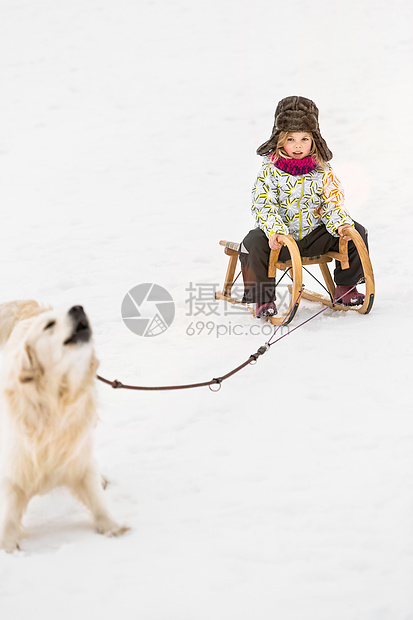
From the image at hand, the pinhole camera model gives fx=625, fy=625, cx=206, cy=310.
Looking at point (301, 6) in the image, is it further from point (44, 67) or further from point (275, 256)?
point (275, 256)

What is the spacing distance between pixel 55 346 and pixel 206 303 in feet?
8.81

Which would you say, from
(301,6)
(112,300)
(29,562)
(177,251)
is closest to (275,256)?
(112,300)

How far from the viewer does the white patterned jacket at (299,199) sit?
13.0 ft

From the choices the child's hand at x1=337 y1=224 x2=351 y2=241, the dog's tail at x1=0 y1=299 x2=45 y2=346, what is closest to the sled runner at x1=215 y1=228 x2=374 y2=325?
the child's hand at x1=337 y1=224 x2=351 y2=241

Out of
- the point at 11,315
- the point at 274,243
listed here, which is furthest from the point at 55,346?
the point at 274,243

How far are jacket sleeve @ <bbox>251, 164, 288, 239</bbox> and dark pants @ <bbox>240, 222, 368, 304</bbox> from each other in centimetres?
9

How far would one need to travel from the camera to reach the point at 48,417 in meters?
2.10

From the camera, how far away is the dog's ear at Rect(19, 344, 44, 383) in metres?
2.01

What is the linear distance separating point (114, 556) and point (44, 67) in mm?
9364

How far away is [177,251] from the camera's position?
19.4 ft

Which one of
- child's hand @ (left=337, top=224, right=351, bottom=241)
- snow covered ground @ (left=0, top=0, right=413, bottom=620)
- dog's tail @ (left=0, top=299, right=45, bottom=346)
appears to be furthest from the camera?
child's hand @ (left=337, top=224, right=351, bottom=241)

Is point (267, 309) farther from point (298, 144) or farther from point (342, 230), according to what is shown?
point (298, 144)
